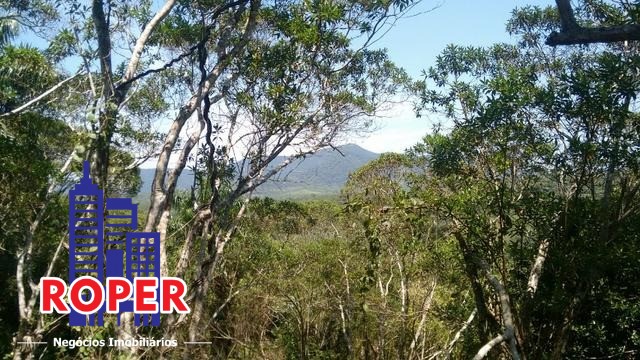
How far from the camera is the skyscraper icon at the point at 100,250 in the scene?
4383 millimetres

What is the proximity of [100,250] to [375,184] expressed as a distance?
3.26 meters

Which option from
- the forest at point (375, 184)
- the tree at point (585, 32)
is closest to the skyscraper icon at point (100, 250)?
the forest at point (375, 184)

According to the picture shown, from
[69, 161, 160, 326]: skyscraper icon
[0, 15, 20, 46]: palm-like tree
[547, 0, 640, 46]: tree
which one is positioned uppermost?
[0, 15, 20, 46]: palm-like tree

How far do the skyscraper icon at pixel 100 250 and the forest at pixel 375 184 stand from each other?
0.31 feet

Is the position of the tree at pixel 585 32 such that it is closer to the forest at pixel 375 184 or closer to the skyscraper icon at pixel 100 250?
the forest at pixel 375 184

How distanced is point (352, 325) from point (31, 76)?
5457 mm

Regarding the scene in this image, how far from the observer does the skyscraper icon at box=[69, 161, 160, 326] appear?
4.38m

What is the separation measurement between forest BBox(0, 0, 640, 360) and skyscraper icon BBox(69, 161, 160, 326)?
9cm

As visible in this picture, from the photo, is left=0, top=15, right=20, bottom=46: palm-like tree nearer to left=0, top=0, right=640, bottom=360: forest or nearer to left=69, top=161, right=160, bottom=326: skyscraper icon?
left=0, top=0, right=640, bottom=360: forest

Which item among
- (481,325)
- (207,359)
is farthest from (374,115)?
(207,359)

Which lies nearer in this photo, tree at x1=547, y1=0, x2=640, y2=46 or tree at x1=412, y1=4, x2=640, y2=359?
tree at x1=547, y1=0, x2=640, y2=46

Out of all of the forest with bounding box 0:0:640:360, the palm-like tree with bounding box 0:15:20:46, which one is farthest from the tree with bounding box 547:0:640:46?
the palm-like tree with bounding box 0:15:20:46

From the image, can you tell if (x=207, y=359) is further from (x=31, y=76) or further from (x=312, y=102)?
(x=31, y=76)

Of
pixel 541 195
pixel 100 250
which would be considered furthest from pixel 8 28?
pixel 541 195
